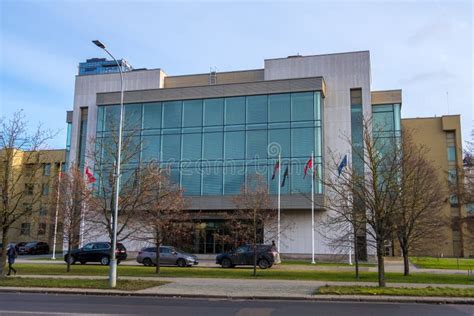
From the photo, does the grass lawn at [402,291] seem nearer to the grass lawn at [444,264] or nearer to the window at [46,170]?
the grass lawn at [444,264]

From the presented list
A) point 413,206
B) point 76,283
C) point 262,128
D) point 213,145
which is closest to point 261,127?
point 262,128

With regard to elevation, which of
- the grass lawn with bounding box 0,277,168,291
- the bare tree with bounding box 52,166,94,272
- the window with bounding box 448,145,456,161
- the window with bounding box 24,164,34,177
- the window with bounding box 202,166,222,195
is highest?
the window with bounding box 448,145,456,161

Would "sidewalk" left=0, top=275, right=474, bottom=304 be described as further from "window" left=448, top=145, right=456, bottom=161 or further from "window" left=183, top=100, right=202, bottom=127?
"window" left=448, top=145, right=456, bottom=161

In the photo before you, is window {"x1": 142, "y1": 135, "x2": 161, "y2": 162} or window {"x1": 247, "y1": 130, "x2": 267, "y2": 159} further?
window {"x1": 142, "y1": 135, "x2": 161, "y2": 162}

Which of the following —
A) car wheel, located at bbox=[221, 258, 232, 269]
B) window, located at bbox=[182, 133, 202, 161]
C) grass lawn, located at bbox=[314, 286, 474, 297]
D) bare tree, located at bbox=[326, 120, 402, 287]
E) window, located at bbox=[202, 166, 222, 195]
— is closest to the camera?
grass lawn, located at bbox=[314, 286, 474, 297]

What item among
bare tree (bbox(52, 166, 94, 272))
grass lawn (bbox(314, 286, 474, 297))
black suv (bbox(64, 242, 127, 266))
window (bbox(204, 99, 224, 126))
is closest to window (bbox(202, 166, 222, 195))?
window (bbox(204, 99, 224, 126))

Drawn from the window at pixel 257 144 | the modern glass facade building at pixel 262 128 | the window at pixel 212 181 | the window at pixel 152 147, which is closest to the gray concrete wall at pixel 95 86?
the modern glass facade building at pixel 262 128

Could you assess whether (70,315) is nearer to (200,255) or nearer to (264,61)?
(200,255)

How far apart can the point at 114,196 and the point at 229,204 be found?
24305 millimetres

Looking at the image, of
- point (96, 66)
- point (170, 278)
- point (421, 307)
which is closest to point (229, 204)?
point (170, 278)

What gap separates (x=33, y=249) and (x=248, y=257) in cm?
3308

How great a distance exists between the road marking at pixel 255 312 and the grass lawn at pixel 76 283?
6.57 metres

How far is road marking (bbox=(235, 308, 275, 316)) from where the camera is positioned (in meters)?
12.8

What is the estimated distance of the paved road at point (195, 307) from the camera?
42.2 feet
